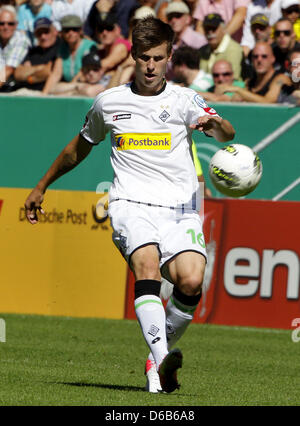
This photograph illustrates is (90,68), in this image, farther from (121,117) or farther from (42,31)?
(121,117)

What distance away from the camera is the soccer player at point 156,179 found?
22.9 ft

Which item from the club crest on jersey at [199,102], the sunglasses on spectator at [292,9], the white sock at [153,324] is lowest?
the white sock at [153,324]

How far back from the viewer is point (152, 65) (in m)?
7.14

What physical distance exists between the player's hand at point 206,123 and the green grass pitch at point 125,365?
1.74 m

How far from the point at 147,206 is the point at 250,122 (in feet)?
23.0

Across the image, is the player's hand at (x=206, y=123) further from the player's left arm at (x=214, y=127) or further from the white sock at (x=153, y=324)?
the white sock at (x=153, y=324)

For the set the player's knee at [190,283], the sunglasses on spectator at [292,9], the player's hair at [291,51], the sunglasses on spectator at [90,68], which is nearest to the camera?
the player's knee at [190,283]

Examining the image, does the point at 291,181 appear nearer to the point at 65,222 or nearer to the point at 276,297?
the point at 276,297

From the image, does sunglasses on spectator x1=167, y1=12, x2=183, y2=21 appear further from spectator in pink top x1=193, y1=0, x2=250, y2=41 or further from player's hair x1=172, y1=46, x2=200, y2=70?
player's hair x1=172, y1=46, x2=200, y2=70

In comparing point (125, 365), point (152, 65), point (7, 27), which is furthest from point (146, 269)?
point (7, 27)

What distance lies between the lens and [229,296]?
12867 mm

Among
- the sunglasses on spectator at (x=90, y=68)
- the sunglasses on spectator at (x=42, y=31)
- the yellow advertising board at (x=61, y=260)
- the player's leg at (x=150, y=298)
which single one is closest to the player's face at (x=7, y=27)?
the sunglasses on spectator at (x=42, y=31)

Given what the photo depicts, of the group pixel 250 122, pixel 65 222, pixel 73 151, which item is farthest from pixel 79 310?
pixel 73 151

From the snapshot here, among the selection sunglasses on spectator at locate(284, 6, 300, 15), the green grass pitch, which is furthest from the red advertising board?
sunglasses on spectator at locate(284, 6, 300, 15)
